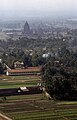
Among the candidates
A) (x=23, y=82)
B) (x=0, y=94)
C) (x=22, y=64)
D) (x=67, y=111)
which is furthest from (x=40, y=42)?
(x=67, y=111)

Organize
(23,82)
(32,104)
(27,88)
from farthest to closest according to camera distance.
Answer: (23,82)
(27,88)
(32,104)

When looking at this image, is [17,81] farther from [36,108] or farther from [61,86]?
[36,108]

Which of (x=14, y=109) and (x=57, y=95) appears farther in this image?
(x=57, y=95)

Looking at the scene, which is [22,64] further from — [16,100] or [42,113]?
[42,113]

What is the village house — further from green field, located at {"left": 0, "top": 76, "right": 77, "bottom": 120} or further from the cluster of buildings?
green field, located at {"left": 0, "top": 76, "right": 77, "bottom": 120}

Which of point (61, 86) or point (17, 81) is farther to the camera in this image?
point (17, 81)

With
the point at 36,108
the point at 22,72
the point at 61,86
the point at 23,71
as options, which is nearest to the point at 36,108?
the point at 36,108

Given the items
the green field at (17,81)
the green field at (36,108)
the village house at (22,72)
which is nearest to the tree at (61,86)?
the green field at (36,108)

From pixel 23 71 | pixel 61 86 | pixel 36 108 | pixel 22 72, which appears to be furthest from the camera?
pixel 23 71
